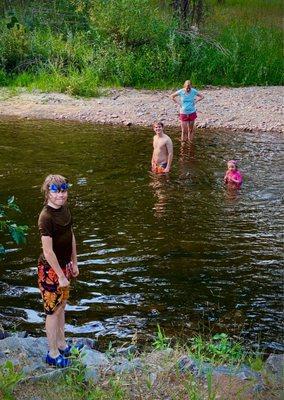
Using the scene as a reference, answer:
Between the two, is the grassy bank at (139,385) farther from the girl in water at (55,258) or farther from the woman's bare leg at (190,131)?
the woman's bare leg at (190,131)

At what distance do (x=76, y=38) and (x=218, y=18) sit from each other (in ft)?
30.0

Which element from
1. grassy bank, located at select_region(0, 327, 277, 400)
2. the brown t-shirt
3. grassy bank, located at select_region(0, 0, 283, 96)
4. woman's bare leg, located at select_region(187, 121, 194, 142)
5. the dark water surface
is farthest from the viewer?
grassy bank, located at select_region(0, 0, 283, 96)

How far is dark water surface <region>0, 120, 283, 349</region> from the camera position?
308 inches

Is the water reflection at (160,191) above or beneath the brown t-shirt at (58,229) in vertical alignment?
beneath

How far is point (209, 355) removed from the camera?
659 cm

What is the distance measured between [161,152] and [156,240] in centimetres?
441

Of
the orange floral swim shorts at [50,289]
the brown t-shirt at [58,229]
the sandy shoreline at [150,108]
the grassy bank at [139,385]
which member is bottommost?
the sandy shoreline at [150,108]

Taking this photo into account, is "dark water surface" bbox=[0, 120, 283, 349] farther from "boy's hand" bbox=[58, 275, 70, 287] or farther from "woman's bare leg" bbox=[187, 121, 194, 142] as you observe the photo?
"boy's hand" bbox=[58, 275, 70, 287]

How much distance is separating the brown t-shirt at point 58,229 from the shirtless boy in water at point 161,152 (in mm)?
8517

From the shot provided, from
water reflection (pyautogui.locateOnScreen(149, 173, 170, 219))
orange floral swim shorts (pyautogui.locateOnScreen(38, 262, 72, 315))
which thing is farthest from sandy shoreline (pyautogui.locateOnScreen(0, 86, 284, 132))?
orange floral swim shorts (pyautogui.locateOnScreen(38, 262, 72, 315))

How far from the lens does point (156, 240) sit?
34.2ft

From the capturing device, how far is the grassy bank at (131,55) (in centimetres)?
2425

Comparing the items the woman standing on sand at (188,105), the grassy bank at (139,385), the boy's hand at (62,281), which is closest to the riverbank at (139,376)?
the grassy bank at (139,385)

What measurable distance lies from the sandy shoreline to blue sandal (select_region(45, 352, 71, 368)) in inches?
575
